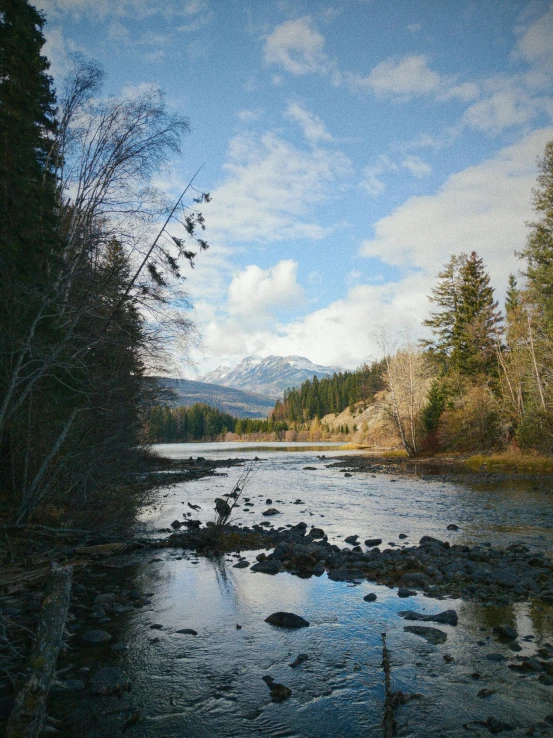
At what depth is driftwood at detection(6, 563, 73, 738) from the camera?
14.0 ft

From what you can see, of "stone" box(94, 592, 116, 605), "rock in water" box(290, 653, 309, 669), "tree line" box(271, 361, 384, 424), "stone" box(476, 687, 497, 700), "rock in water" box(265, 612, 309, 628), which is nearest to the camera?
"stone" box(476, 687, 497, 700)

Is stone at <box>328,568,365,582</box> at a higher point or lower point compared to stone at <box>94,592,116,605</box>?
lower

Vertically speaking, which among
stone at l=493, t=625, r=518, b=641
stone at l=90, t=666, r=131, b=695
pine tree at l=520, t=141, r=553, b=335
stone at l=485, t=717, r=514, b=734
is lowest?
stone at l=90, t=666, r=131, b=695

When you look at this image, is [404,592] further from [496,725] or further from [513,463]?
[513,463]

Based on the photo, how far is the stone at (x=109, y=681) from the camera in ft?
17.7

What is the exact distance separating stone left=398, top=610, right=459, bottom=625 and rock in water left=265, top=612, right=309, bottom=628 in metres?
1.80

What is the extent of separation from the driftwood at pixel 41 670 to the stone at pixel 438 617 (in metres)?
5.56

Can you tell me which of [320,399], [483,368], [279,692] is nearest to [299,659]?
[279,692]

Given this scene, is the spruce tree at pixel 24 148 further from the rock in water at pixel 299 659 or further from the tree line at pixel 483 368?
the tree line at pixel 483 368

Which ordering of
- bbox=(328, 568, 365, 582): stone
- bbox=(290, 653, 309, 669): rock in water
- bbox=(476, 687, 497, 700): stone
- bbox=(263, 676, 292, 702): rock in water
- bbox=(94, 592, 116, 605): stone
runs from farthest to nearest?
1. bbox=(328, 568, 365, 582): stone
2. bbox=(94, 592, 116, 605): stone
3. bbox=(290, 653, 309, 669): rock in water
4. bbox=(263, 676, 292, 702): rock in water
5. bbox=(476, 687, 497, 700): stone

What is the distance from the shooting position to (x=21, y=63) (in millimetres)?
12758

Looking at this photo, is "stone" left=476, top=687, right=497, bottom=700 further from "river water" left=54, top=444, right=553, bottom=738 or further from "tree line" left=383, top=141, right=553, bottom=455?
"tree line" left=383, top=141, right=553, bottom=455

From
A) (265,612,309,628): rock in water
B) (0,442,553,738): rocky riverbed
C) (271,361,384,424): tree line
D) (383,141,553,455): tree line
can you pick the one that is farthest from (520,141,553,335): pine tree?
(271,361,384,424): tree line

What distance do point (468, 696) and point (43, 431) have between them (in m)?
9.94
